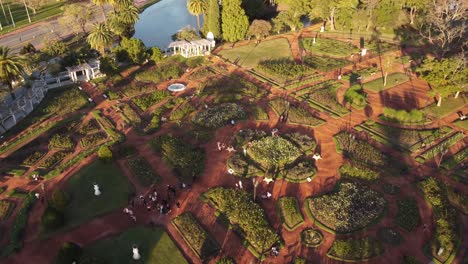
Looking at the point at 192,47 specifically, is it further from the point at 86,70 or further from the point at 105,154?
the point at 105,154

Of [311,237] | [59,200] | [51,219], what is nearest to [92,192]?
[59,200]

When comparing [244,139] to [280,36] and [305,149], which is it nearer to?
[305,149]

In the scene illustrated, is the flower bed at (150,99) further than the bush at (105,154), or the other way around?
the flower bed at (150,99)

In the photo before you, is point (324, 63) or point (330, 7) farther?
point (330, 7)

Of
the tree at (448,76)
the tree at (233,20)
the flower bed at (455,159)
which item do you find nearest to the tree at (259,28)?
the tree at (233,20)

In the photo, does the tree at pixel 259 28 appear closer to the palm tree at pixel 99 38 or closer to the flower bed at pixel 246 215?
the palm tree at pixel 99 38
